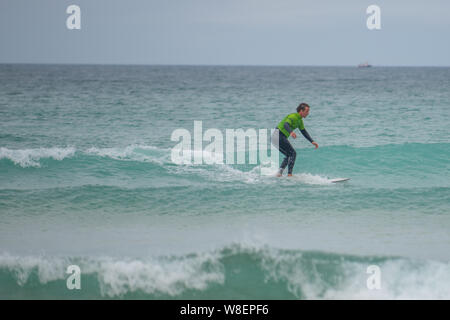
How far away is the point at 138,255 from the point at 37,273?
1.46 meters

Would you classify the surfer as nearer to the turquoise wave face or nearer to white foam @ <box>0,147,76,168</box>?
the turquoise wave face

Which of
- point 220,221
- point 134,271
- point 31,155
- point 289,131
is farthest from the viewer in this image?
point 31,155

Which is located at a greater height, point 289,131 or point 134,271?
point 289,131

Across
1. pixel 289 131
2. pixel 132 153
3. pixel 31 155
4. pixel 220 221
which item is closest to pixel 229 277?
pixel 220 221

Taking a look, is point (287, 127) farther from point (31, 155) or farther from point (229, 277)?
point (31, 155)

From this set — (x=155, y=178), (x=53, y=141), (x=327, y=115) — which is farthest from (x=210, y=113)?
(x=155, y=178)

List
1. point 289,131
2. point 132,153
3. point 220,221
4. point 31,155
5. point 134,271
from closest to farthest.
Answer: point 134,271 < point 220,221 < point 289,131 < point 31,155 < point 132,153

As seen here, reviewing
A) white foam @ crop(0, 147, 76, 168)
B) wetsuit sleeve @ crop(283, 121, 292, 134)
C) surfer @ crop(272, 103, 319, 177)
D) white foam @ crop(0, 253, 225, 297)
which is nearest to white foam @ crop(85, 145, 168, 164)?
white foam @ crop(0, 147, 76, 168)

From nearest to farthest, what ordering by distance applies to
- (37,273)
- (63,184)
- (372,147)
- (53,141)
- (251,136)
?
1. (37,273)
2. (63,184)
3. (372,147)
4. (53,141)
5. (251,136)

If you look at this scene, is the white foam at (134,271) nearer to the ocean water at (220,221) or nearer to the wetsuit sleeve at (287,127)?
the ocean water at (220,221)
